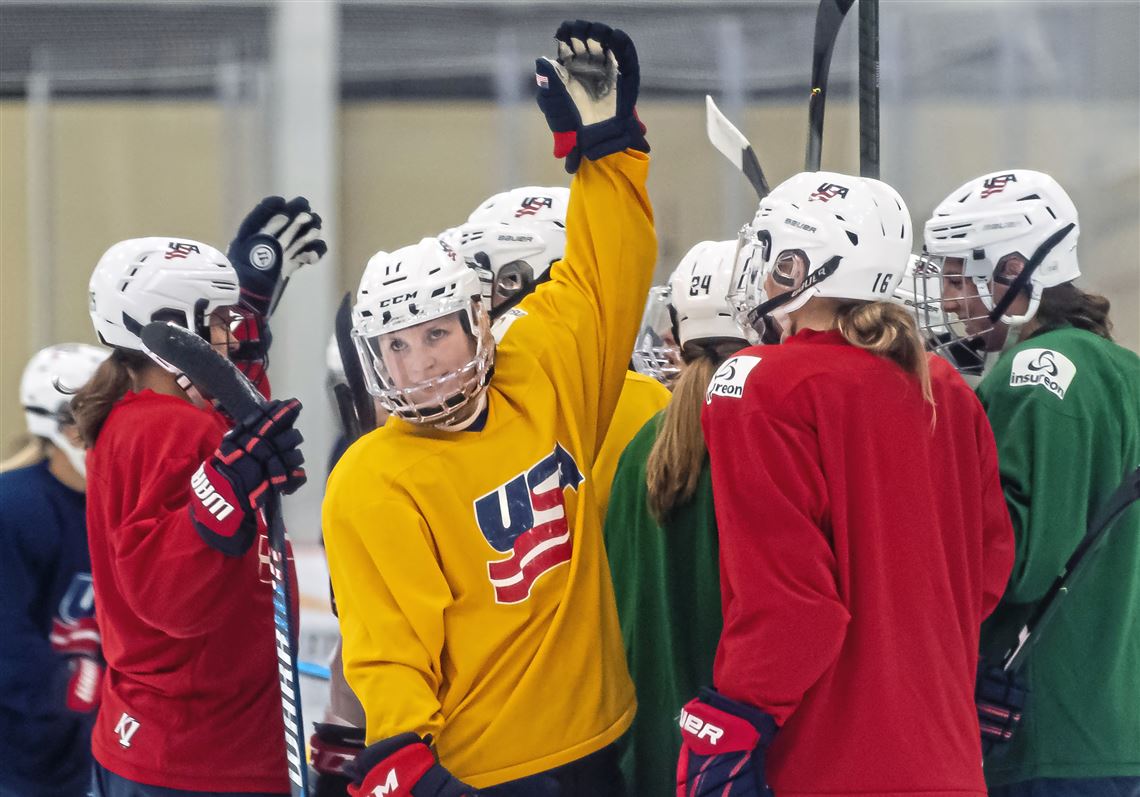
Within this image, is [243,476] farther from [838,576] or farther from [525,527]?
[838,576]

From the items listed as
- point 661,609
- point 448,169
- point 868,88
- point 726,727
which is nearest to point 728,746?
point 726,727

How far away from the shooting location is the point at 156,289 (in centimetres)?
202

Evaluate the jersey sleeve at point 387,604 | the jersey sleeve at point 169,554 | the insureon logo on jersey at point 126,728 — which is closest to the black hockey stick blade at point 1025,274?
the jersey sleeve at point 387,604

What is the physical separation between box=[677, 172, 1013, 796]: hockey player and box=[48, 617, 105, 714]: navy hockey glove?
4.89 ft

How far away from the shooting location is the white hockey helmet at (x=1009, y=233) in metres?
2.03

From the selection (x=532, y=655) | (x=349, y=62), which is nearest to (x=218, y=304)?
(x=532, y=655)

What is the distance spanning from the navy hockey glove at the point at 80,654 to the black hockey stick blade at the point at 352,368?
78 cm

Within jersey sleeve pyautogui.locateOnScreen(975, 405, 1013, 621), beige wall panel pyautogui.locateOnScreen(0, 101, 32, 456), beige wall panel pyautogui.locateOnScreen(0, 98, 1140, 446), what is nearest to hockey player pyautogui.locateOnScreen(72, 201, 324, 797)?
jersey sleeve pyautogui.locateOnScreen(975, 405, 1013, 621)

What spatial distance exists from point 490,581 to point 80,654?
4.32ft

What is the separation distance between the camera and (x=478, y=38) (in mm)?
5832

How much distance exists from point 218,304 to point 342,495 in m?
0.59

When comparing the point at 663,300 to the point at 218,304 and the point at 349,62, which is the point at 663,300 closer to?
Answer: the point at 218,304

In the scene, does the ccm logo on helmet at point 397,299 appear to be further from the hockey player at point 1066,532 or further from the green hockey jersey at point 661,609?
the hockey player at point 1066,532

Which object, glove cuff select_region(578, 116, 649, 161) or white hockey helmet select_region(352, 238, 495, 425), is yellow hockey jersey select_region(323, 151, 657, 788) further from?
glove cuff select_region(578, 116, 649, 161)
